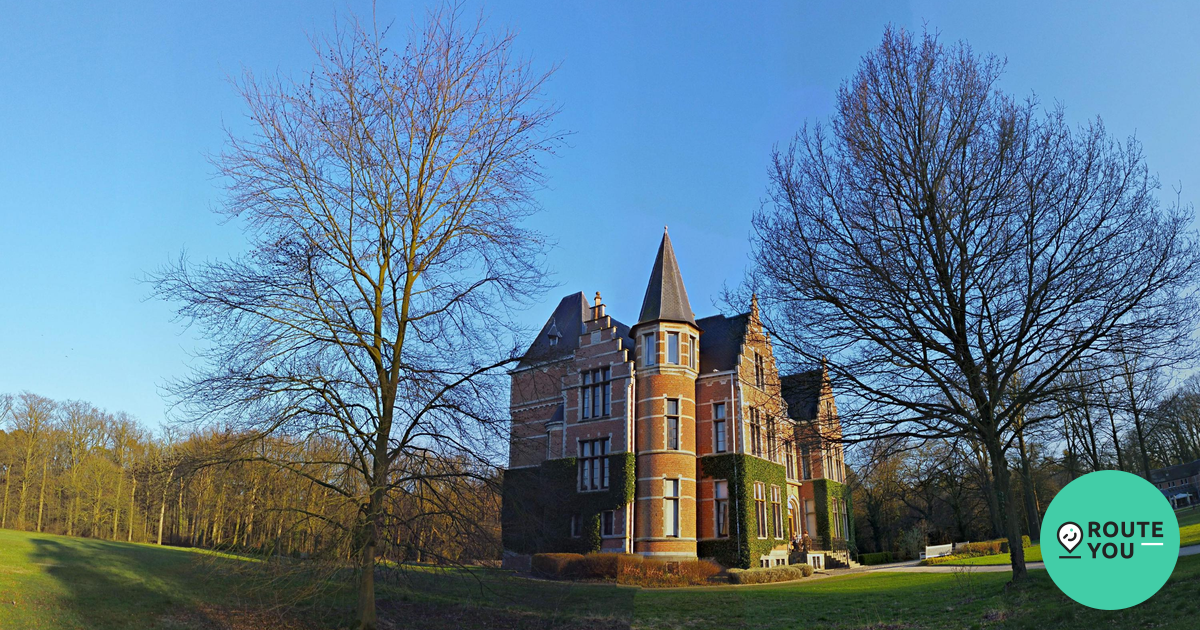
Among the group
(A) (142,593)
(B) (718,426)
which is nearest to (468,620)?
(A) (142,593)

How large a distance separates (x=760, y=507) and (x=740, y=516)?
2032mm

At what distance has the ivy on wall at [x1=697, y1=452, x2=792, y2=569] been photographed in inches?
1096

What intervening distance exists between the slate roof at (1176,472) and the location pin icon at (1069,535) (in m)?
66.6

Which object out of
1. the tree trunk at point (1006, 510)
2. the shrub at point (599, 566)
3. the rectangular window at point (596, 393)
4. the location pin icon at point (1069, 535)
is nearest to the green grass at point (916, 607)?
the tree trunk at point (1006, 510)

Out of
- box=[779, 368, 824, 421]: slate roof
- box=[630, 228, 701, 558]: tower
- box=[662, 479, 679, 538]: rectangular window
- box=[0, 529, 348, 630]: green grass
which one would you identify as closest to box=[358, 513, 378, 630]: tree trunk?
box=[0, 529, 348, 630]: green grass

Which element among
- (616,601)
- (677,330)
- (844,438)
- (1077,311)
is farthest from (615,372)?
(1077,311)

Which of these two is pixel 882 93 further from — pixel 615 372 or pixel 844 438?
pixel 615 372

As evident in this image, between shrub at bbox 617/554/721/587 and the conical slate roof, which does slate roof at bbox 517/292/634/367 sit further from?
shrub at bbox 617/554/721/587

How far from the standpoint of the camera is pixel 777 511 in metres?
32.0

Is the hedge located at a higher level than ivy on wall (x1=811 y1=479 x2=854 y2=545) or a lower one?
lower

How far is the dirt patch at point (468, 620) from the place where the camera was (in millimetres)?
13742

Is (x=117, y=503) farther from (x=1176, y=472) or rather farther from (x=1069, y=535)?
Answer: (x=1176, y=472)

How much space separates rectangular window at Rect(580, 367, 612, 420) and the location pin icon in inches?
936

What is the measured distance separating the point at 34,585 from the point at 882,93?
18.7 meters
